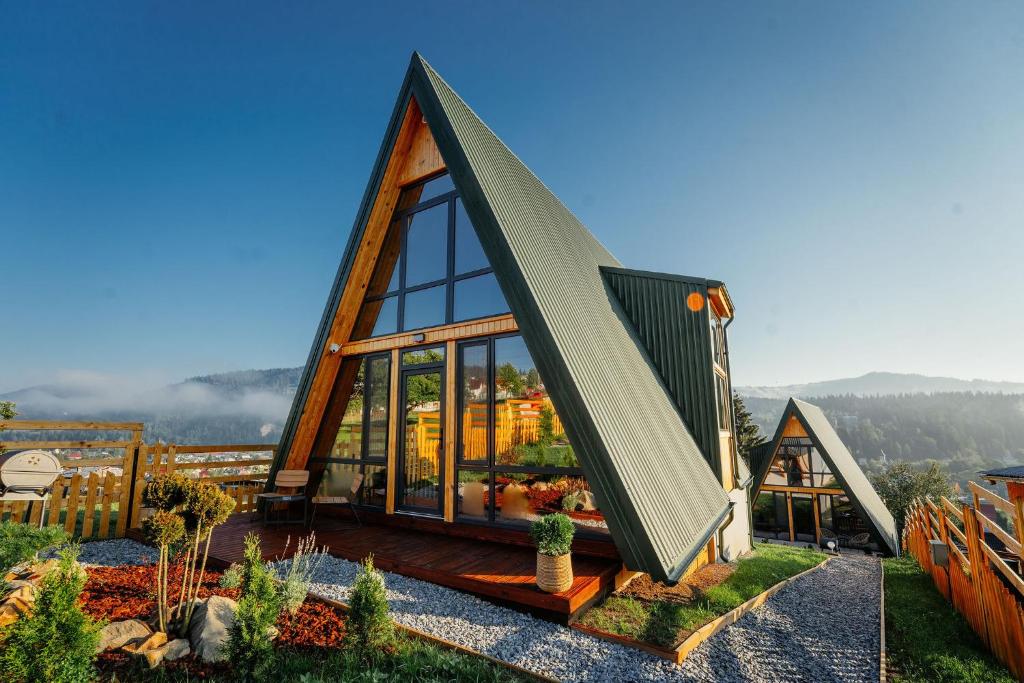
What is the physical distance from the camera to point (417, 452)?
7.25 meters

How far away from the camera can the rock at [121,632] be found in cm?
327

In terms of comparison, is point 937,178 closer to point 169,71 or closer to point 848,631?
point 848,631

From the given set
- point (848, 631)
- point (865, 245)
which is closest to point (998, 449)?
point (865, 245)

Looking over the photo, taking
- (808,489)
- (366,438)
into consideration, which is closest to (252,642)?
(366,438)

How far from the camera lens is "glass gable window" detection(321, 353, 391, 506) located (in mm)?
7711

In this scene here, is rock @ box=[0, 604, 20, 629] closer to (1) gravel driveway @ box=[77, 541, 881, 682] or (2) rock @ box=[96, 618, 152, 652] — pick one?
(2) rock @ box=[96, 618, 152, 652]

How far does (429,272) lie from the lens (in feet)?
25.5

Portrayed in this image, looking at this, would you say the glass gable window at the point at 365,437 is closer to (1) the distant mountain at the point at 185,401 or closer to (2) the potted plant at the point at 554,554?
(2) the potted plant at the point at 554,554

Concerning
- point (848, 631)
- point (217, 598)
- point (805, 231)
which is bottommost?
point (848, 631)

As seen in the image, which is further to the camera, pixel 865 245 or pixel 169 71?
pixel 169 71

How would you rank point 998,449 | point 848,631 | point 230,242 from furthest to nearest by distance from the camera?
1. point 998,449
2. point 230,242
3. point 848,631

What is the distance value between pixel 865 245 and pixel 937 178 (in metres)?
3.68

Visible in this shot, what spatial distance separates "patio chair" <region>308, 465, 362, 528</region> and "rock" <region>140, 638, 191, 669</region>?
411 cm

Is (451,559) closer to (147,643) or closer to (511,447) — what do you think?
(511,447)
